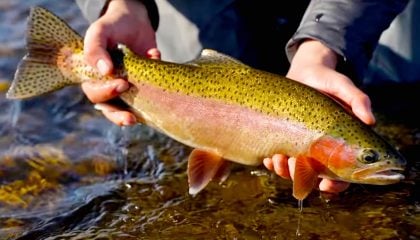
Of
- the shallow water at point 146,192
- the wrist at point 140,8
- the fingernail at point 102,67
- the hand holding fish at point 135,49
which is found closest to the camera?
the hand holding fish at point 135,49

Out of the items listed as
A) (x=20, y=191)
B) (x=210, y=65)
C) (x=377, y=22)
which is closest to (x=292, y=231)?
(x=210, y=65)

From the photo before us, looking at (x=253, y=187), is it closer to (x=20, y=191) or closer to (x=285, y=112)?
(x=285, y=112)

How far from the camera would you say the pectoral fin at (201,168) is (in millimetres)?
3078

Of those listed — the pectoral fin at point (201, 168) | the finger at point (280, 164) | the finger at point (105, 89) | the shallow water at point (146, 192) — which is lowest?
the shallow water at point (146, 192)

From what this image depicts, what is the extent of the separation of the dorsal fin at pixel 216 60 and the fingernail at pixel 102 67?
0.35 meters

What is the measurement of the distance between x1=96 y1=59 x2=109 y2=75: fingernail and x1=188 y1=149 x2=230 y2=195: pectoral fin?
497mm

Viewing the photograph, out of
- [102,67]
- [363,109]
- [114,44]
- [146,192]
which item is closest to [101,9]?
[114,44]

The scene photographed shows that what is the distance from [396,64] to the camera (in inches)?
171

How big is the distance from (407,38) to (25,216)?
215 centimetres

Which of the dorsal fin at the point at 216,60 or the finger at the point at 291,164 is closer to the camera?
the finger at the point at 291,164

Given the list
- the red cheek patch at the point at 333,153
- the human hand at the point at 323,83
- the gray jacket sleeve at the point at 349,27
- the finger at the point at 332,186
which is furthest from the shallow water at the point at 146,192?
the gray jacket sleeve at the point at 349,27

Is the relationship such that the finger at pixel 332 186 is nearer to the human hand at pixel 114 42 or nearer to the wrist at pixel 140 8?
the human hand at pixel 114 42

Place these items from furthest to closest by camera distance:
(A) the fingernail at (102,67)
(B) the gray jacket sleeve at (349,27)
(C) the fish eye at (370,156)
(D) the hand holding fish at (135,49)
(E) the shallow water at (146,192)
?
1. (B) the gray jacket sleeve at (349,27)
2. (A) the fingernail at (102,67)
3. (E) the shallow water at (146,192)
4. (D) the hand holding fish at (135,49)
5. (C) the fish eye at (370,156)

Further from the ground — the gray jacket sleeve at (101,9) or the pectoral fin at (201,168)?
the gray jacket sleeve at (101,9)
